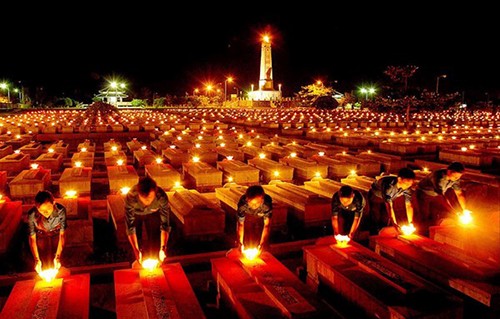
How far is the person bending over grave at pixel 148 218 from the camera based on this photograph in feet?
15.3

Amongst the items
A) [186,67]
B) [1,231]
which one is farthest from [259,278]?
[186,67]

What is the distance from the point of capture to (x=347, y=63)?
77.9 m

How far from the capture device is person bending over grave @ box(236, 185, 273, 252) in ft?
15.7

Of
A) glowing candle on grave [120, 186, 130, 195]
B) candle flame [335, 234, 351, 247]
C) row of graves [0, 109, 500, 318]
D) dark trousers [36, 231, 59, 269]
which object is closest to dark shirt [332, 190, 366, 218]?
candle flame [335, 234, 351, 247]

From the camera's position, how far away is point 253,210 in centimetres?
514

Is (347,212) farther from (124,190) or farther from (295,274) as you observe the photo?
(124,190)

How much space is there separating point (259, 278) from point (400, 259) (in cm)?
193

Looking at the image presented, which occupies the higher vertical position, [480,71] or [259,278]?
[480,71]

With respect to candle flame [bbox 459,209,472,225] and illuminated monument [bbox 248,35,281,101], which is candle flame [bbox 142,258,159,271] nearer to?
candle flame [bbox 459,209,472,225]

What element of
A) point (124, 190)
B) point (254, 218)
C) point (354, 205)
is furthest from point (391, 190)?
point (124, 190)

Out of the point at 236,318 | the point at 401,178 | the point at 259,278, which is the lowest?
the point at 236,318

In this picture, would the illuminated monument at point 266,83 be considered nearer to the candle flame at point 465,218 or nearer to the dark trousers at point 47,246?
the candle flame at point 465,218

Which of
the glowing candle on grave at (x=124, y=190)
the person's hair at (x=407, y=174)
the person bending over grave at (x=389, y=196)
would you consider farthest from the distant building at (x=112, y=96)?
the person's hair at (x=407, y=174)

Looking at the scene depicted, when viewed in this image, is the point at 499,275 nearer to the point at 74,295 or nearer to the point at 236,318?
the point at 236,318
